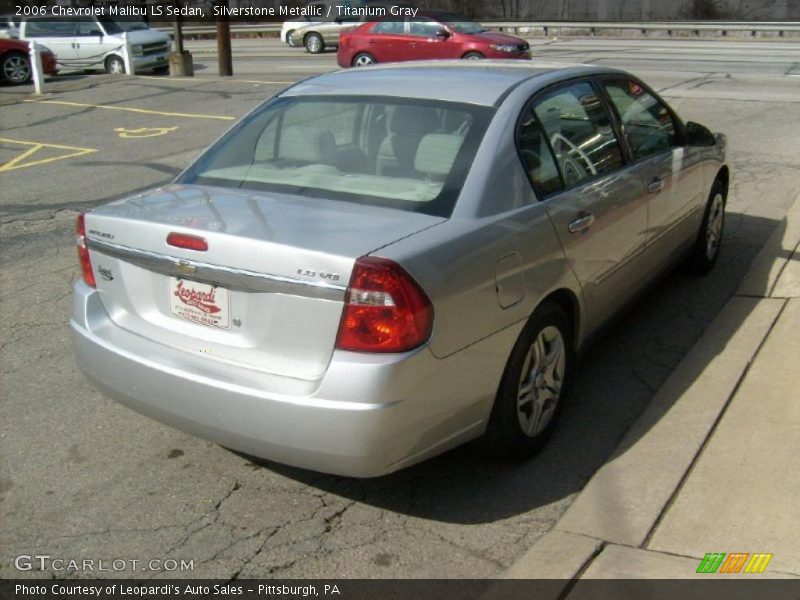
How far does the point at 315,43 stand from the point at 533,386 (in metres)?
28.1

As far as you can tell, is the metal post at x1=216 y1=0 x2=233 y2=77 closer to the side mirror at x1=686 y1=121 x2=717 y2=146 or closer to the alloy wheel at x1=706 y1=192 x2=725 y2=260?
the alloy wheel at x1=706 y1=192 x2=725 y2=260

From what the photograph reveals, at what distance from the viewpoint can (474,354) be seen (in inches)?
139

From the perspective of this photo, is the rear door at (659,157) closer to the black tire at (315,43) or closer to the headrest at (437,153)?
the headrest at (437,153)

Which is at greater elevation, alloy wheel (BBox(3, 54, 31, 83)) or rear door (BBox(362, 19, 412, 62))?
rear door (BBox(362, 19, 412, 62))

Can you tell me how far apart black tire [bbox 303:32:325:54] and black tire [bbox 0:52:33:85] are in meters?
10.8

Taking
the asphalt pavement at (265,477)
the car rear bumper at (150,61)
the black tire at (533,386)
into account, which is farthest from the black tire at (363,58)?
the black tire at (533,386)

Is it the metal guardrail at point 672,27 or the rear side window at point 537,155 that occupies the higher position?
the metal guardrail at point 672,27

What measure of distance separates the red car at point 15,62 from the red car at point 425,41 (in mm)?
7117

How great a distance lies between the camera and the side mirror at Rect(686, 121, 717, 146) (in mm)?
Answer: 5949

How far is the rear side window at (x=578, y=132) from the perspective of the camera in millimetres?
4406

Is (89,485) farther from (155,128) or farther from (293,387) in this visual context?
(155,128)

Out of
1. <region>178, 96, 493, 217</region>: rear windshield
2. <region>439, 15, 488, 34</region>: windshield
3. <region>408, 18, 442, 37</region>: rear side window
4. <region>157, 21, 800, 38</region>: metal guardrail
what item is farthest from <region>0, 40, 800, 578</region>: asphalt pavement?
<region>157, 21, 800, 38</region>: metal guardrail

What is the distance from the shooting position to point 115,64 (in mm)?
23234

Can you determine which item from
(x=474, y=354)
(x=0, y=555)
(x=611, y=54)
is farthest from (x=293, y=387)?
(x=611, y=54)
